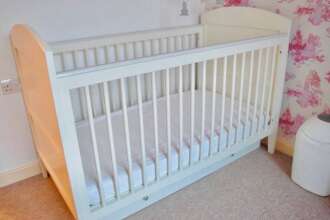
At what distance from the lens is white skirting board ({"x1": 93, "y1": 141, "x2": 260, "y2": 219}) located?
1496 mm

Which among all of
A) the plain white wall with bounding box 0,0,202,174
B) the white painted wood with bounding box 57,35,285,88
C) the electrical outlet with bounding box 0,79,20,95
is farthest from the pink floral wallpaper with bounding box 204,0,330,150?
the electrical outlet with bounding box 0,79,20,95

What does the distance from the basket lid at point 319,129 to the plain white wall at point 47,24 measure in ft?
4.32

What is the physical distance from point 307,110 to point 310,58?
373 mm

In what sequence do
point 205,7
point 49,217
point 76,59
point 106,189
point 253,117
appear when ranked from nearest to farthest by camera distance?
point 106,189 → point 49,217 → point 76,59 → point 253,117 → point 205,7

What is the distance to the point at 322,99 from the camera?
195 cm

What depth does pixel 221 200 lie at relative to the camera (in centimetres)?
178

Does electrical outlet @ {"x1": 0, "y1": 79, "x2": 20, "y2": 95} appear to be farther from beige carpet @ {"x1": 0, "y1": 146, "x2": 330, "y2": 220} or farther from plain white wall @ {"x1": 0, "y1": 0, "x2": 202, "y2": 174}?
beige carpet @ {"x1": 0, "y1": 146, "x2": 330, "y2": 220}

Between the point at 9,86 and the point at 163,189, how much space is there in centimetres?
116

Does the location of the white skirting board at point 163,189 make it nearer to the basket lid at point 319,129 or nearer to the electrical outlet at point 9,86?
the basket lid at point 319,129

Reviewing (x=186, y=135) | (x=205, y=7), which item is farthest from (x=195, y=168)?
(x=205, y=7)

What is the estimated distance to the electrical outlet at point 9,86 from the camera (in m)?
1.77

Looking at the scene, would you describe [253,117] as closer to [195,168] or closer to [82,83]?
[195,168]

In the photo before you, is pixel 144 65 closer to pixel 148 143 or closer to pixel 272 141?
pixel 148 143

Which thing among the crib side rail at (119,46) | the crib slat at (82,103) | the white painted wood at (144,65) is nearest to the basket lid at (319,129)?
the white painted wood at (144,65)
